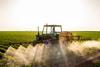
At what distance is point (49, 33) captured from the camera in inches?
150

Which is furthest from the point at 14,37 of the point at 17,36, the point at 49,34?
the point at 49,34

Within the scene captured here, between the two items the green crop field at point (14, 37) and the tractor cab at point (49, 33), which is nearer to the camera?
the green crop field at point (14, 37)

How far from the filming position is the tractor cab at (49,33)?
377 cm

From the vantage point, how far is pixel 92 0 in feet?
13.0

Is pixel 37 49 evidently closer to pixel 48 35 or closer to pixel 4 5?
pixel 48 35

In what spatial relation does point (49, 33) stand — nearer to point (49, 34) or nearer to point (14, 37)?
point (49, 34)

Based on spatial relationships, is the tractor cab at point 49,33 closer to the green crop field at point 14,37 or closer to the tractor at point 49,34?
the tractor at point 49,34

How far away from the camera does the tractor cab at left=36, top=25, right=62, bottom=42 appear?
3768 mm

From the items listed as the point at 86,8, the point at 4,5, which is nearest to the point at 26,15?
the point at 4,5

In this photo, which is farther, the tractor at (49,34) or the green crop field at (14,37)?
the tractor at (49,34)

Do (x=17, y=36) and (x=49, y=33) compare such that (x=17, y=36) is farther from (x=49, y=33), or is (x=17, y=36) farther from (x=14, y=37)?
(x=49, y=33)

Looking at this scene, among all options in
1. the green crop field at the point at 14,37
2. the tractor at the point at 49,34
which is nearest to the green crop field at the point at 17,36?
the green crop field at the point at 14,37

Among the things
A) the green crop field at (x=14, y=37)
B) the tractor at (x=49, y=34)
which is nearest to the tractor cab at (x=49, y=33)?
the tractor at (x=49, y=34)

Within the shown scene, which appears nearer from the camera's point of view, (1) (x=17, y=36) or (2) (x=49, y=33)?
(1) (x=17, y=36)
